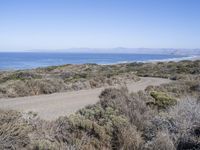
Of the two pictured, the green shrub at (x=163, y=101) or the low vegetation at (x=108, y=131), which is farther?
the green shrub at (x=163, y=101)

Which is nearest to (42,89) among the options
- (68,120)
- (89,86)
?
(89,86)

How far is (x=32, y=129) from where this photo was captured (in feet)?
27.5

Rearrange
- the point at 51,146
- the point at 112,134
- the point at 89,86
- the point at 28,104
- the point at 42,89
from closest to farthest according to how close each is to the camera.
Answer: the point at 51,146 → the point at 112,134 → the point at 28,104 → the point at 42,89 → the point at 89,86

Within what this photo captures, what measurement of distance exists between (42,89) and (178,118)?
13.4 metres

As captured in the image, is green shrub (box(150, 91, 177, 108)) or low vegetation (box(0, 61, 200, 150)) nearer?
low vegetation (box(0, 61, 200, 150))

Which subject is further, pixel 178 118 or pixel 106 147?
pixel 178 118

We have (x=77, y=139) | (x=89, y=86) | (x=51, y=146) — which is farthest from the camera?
(x=89, y=86)

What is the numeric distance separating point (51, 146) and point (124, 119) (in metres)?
2.33

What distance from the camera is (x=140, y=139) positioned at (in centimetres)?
852

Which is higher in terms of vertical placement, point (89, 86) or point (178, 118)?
point (178, 118)

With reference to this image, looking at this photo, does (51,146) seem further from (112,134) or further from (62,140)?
(112,134)

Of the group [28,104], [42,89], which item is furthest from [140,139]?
[42,89]

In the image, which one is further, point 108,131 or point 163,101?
point 163,101

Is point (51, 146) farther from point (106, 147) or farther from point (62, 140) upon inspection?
point (106, 147)
